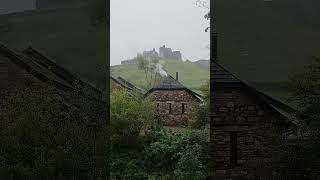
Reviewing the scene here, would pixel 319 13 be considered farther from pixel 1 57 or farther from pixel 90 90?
pixel 1 57

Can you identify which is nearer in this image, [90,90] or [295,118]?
[295,118]

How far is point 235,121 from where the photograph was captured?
207 inches

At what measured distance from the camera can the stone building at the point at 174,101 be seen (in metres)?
6.14

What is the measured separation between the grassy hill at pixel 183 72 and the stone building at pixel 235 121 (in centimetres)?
44

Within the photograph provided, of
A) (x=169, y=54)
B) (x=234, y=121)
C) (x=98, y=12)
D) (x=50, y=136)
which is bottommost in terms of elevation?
(x=50, y=136)

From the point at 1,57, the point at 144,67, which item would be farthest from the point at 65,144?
the point at 144,67

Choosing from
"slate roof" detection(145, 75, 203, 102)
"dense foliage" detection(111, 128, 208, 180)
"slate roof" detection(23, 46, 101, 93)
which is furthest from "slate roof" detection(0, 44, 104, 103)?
"slate roof" detection(145, 75, 203, 102)

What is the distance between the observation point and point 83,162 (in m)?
5.03

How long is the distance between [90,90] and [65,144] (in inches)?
28.0

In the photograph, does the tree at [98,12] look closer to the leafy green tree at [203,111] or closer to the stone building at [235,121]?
the stone building at [235,121]

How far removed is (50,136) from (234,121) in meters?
1.94

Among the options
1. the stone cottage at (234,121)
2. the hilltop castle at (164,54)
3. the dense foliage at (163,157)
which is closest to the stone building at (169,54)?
the hilltop castle at (164,54)

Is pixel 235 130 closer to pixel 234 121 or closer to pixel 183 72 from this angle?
pixel 234 121

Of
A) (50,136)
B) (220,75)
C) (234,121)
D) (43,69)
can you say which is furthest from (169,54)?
(50,136)
